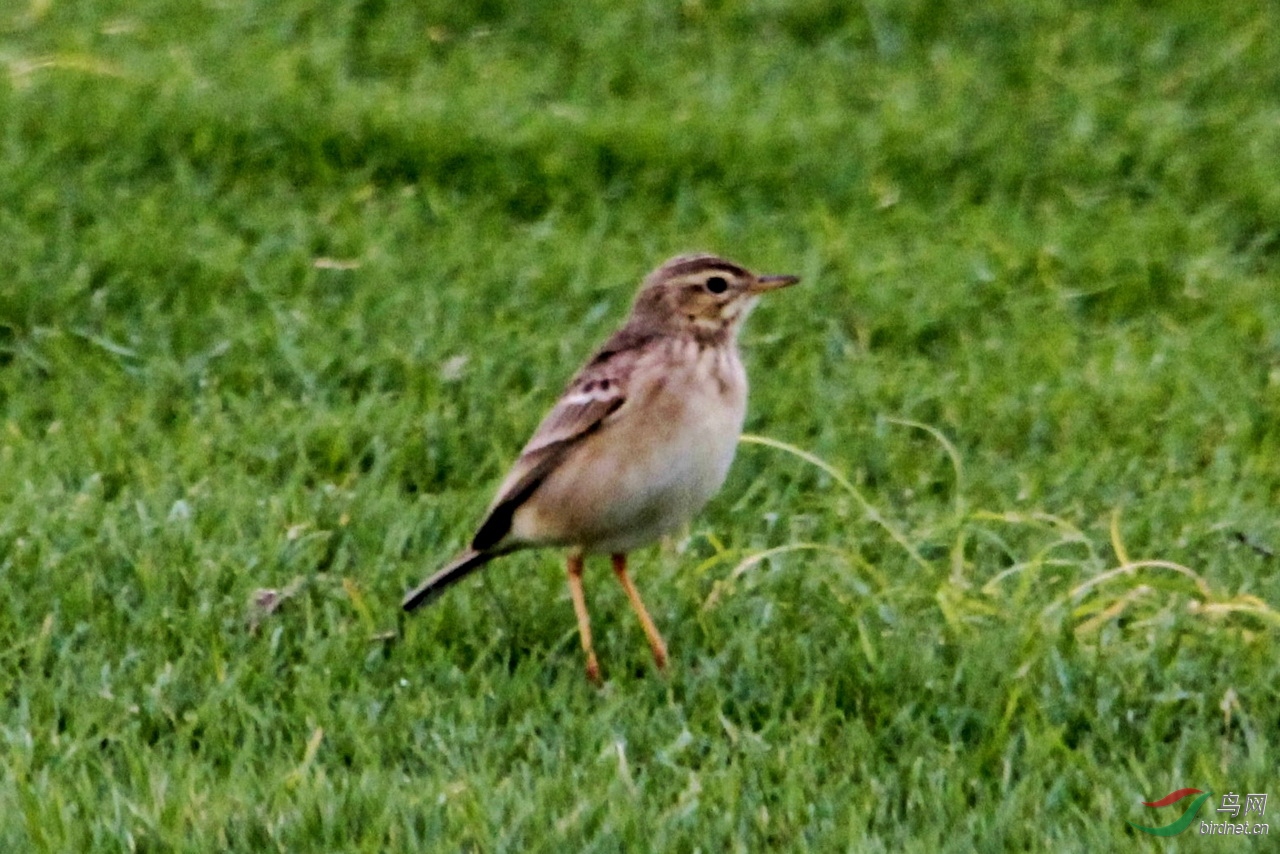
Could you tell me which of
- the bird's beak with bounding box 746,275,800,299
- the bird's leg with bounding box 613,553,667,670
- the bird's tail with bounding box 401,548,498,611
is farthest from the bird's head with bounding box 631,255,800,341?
the bird's tail with bounding box 401,548,498,611

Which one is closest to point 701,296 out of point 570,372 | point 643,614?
point 643,614

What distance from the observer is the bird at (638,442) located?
5.96 m

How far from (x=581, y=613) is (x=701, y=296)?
93 cm

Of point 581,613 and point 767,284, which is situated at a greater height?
point 767,284

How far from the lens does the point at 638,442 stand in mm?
5973

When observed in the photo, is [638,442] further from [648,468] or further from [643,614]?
[643,614]

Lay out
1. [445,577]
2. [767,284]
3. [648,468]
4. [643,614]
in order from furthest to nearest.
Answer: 1. [767,284]
2. [445,577]
3. [643,614]
4. [648,468]

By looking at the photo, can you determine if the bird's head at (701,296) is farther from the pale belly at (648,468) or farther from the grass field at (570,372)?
the grass field at (570,372)

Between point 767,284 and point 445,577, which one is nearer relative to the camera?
point 445,577

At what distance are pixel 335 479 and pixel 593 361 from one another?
1432 mm

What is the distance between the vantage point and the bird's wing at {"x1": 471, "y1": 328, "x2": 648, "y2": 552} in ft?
20.0

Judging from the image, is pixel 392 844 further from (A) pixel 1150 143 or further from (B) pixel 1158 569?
(A) pixel 1150 143

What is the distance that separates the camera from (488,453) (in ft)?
24.9

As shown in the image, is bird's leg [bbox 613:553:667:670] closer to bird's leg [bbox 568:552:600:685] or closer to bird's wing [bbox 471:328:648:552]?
bird's leg [bbox 568:552:600:685]
